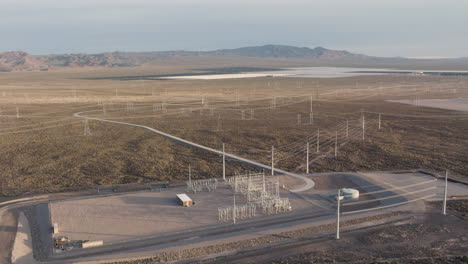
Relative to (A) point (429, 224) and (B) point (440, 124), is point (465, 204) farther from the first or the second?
(B) point (440, 124)

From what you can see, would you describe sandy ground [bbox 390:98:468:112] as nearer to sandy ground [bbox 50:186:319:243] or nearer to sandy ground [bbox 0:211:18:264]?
sandy ground [bbox 50:186:319:243]

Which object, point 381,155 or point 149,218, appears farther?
point 381,155

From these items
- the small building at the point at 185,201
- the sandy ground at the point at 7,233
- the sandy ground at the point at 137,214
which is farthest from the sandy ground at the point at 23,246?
the small building at the point at 185,201

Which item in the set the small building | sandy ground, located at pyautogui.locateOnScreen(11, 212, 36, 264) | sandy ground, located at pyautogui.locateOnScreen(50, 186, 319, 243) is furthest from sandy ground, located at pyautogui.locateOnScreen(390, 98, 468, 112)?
sandy ground, located at pyautogui.locateOnScreen(11, 212, 36, 264)

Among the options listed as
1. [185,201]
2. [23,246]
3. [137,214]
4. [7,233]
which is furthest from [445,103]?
[23,246]

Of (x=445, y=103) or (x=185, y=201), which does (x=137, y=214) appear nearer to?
(x=185, y=201)

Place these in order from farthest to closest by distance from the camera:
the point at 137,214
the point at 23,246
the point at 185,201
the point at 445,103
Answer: the point at 445,103 < the point at 185,201 < the point at 137,214 < the point at 23,246

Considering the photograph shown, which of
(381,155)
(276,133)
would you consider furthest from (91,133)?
(381,155)
